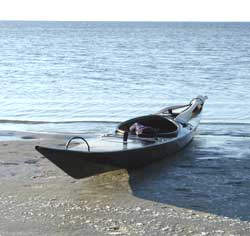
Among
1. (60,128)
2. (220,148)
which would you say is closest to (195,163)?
(220,148)

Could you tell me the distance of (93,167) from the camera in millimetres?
8336

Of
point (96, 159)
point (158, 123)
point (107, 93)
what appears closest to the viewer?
point (96, 159)

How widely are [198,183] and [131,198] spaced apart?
130 cm

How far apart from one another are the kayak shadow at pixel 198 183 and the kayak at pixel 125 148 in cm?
25

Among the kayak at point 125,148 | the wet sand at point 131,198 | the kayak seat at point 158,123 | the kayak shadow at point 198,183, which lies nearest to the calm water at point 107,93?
the kayak seat at point 158,123

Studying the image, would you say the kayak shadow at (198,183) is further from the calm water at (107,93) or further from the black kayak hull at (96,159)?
the calm water at (107,93)

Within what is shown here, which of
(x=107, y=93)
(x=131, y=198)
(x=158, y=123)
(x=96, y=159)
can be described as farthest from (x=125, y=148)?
(x=107, y=93)

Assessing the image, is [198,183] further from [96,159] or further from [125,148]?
[96,159]

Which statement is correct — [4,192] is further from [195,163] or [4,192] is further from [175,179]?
[195,163]

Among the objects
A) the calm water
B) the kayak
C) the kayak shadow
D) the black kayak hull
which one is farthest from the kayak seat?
the calm water

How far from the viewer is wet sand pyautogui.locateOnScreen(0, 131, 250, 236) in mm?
6749

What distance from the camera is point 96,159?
8.23 meters

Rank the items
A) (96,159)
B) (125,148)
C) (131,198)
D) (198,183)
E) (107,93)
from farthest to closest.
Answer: (107,93) < (125,148) < (198,183) < (96,159) < (131,198)

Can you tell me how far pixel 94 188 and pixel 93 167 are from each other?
0.31 metres
